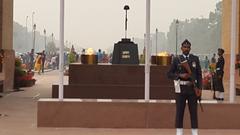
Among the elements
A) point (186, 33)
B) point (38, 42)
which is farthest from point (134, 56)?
point (38, 42)

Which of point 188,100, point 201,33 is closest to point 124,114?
point 188,100

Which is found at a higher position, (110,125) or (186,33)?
(186,33)

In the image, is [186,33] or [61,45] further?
[186,33]

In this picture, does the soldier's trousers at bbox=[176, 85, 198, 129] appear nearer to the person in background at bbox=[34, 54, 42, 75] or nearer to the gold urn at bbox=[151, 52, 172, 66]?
the gold urn at bbox=[151, 52, 172, 66]

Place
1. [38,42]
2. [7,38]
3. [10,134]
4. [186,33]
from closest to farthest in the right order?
1. [10,134]
2. [7,38]
3. [186,33]
4. [38,42]

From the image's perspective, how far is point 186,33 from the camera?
42531mm

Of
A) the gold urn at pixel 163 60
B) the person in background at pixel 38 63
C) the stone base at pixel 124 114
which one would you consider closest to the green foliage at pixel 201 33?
the person in background at pixel 38 63

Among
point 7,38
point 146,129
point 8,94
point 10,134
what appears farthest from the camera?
point 7,38

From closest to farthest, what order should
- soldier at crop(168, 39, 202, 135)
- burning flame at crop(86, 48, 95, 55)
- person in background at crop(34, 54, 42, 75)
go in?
soldier at crop(168, 39, 202, 135) < burning flame at crop(86, 48, 95, 55) < person in background at crop(34, 54, 42, 75)

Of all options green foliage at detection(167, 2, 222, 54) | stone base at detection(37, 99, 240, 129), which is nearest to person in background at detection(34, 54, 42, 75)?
green foliage at detection(167, 2, 222, 54)

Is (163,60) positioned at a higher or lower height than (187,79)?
higher

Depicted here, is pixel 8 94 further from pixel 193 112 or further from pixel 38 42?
pixel 38 42

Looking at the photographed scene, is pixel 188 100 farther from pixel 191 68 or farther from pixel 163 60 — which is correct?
pixel 163 60

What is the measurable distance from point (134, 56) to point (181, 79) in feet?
27.5
